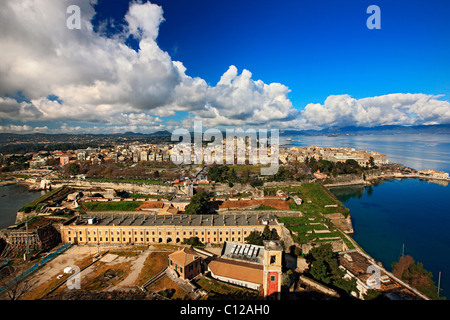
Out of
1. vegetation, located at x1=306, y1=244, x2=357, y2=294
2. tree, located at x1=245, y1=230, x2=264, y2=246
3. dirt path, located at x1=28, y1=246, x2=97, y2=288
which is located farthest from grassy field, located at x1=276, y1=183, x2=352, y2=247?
dirt path, located at x1=28, y1=246, x2=97, y2=288

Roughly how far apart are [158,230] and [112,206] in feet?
30.6

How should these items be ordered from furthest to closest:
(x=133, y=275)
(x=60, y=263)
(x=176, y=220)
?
(x=176, y=220) < (x=60, y=263) < (x=133, y=275)

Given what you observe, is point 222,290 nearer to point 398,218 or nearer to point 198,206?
→ point 198,206

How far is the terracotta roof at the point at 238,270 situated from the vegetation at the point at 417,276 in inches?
293

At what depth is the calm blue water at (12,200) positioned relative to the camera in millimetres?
23639

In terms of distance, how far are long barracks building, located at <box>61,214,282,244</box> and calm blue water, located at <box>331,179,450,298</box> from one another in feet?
28.3

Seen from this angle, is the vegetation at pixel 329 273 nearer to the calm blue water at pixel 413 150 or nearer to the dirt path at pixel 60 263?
the dirt path at pixel 60 263

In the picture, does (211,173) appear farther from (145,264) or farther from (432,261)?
(432,261)

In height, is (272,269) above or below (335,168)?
below

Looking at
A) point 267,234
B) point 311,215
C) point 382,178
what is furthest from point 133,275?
point 382,178

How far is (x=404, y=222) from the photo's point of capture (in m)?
21.1

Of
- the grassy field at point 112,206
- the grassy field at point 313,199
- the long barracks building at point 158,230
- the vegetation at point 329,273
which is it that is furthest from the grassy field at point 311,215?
the grassy field at point 112,206
